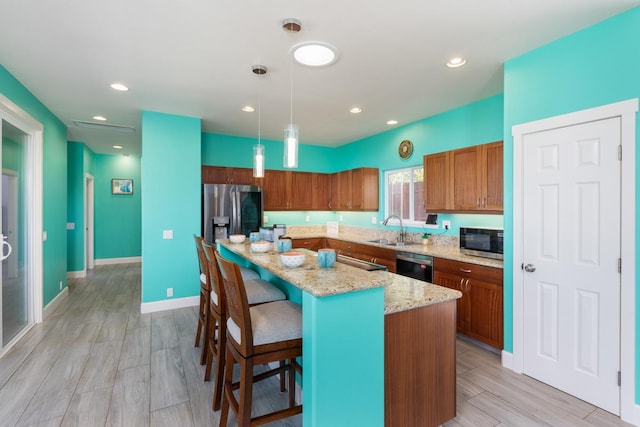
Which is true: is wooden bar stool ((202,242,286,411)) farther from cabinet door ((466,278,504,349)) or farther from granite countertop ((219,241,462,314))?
cabinet door ((466,278,504,349))

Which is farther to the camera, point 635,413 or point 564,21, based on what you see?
point 564,21

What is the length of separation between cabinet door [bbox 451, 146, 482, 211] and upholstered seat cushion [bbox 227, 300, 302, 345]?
2.47 meters

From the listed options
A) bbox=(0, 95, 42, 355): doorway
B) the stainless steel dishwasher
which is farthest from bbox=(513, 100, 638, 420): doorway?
bbox=(0, 95, 42, 355): doorway

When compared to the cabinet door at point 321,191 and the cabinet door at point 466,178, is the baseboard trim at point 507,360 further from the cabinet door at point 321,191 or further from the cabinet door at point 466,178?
the cabinet door at point 321,191

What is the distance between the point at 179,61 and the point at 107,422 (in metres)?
2.77

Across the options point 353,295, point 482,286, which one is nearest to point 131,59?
point 353,295

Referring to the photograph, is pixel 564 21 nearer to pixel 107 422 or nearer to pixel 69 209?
pixel 107 422

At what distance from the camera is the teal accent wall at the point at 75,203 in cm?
609

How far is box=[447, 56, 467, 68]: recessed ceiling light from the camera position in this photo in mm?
2629

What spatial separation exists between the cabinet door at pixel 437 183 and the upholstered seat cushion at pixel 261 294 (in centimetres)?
238

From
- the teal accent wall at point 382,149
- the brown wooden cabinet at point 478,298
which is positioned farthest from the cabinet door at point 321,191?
the brown wooden cabinet at point 478,298

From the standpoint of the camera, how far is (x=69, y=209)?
6.09m

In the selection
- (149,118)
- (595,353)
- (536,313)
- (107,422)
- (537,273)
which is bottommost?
(107,422)

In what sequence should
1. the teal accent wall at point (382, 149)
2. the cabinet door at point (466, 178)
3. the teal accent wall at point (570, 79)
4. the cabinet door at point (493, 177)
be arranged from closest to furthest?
the teal accent wall at point (570, 79) → the cabinet door at point (493, 177) → the cabinet door at point (466, 178) → the teal accent wall at point (382, 149)
